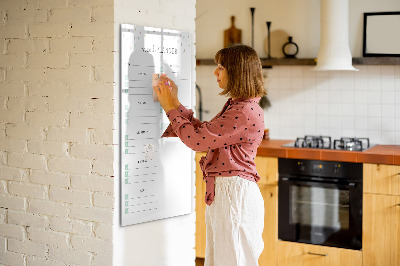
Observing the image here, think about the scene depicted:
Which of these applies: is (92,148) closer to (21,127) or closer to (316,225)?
(21,127)

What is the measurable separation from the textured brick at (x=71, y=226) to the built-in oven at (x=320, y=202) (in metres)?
1.80

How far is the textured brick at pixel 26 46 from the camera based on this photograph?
8.99ft

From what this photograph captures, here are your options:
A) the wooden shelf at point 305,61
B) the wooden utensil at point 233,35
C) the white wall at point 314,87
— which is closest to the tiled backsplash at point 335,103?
the white wall at point 314,87

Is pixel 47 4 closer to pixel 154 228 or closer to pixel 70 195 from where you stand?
pixel 70 195

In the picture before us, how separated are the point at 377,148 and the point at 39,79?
2453mm

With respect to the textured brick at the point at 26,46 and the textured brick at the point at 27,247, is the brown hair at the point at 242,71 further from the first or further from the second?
the textured brick at the point at 27,247

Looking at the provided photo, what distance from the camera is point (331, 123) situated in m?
4.56

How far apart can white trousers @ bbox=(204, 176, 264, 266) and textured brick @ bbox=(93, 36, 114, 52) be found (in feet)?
2.45

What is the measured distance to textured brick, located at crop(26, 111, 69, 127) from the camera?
8.82 ft

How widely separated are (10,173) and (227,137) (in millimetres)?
1167

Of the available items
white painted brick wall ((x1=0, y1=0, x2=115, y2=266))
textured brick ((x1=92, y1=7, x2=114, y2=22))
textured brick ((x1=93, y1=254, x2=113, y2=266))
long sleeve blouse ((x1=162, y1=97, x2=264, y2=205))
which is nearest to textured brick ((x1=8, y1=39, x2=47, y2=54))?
white painted brick wall ((x1=0, y1=0, x2=115, y2=266))

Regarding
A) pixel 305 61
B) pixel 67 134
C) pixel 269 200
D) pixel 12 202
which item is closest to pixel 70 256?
pixel 12 202

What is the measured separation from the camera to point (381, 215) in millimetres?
3775

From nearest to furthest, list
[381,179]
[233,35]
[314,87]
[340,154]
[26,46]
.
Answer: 1. [26,46]
2. [381,179]
3. [340,154]
4. [314,87]
5. [233,35]
